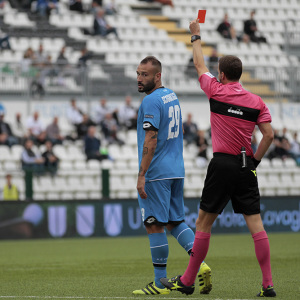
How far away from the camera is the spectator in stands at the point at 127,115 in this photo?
22406 mm

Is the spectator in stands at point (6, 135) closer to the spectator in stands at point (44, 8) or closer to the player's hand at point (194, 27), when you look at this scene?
the spectator in stands at point (44, 8)

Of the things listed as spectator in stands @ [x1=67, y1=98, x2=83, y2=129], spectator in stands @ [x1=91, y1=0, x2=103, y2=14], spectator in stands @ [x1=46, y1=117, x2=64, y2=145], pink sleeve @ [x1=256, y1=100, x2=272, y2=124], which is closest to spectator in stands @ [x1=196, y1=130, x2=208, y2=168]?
spectator in stands @ [x1=67, y1=98, x2=83, y2=129]

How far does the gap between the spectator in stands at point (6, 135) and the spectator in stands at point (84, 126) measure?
1.79m

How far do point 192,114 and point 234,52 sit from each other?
5.03 meters

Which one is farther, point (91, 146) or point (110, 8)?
point (110, 8)

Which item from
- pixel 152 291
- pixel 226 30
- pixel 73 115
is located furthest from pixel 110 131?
pixel 152 291

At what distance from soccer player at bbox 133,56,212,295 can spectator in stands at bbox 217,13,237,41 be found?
2124 centimetres

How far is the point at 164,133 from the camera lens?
7922 mm

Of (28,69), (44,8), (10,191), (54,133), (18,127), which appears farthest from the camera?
(44,8)

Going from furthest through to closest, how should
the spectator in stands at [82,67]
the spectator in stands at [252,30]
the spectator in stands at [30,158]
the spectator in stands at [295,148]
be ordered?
1. the spectator in stands at [252,30]
2. the spectator in stands at [82,67]
3. the spectator in stands at [295,148]
4. the spectator in stands at [30,158]

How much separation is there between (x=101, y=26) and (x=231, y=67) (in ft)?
64.6

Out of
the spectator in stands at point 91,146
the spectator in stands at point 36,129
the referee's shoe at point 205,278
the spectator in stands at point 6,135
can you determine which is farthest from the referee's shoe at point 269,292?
the spectator in stands at point 6,135

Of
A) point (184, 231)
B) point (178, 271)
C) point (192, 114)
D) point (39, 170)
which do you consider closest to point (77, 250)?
point (39, 170)

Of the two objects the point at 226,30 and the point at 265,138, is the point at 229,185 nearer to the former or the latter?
the point at 265,138
